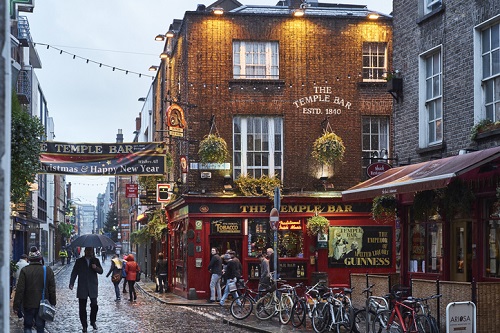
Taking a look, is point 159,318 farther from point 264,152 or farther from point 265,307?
point 264,152

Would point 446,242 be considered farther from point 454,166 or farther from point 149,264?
point 149,264

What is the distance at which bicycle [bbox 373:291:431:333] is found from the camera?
13.1 m

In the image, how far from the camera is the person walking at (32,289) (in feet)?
45.2

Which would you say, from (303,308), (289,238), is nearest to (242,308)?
(303,308)

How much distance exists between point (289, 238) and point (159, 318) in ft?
31.0

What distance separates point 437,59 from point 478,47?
2090 millimetres

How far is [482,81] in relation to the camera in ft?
52.2

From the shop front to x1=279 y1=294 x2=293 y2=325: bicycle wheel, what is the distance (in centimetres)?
1054

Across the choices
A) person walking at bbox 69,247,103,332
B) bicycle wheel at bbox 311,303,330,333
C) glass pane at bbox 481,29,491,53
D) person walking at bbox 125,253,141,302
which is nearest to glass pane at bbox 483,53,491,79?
glass pane at bbox 481,29,491,53

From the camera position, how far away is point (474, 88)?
52.4ft

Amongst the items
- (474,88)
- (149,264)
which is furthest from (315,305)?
(149,264)

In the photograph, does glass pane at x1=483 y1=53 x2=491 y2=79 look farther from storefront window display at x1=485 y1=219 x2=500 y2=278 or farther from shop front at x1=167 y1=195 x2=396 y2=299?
shop front at x1=167 y1=195 x2=396 y2=299

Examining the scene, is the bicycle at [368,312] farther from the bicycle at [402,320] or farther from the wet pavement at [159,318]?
the wet pavement at [159,318]

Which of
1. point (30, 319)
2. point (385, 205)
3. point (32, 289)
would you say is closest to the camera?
point (32, 289)
